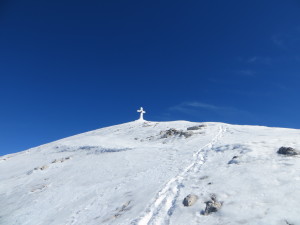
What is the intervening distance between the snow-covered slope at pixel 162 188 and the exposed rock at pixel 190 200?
23 centimetres

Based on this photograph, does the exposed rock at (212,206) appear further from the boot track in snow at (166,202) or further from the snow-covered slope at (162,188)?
the boot track in snow at (166,202)

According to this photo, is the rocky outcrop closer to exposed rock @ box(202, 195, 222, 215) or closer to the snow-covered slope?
the snow-covered slope

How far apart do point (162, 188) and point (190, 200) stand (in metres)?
2.80

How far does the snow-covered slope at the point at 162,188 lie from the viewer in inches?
404

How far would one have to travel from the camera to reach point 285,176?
12.3m

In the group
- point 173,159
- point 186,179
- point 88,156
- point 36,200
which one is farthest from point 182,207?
point 88,156

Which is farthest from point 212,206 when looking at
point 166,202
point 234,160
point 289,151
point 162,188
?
point 289,151

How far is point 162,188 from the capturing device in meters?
14.1

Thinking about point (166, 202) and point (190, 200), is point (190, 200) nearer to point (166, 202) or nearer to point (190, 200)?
point (190, 200)

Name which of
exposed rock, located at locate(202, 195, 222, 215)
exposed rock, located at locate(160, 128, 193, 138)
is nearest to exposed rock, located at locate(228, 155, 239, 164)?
exposed rock, located at locate(202, 195, 222, 215)

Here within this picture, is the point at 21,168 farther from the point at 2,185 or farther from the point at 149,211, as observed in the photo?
the point at 149,211

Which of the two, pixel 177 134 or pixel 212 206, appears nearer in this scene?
pixel 212 206

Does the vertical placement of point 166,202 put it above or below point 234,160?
below

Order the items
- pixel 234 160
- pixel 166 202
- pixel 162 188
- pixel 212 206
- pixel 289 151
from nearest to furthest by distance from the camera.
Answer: pixel 212 206 → pixel 166 202 → pixel 162 188 → pixel 289 151 → pixel 234 160
